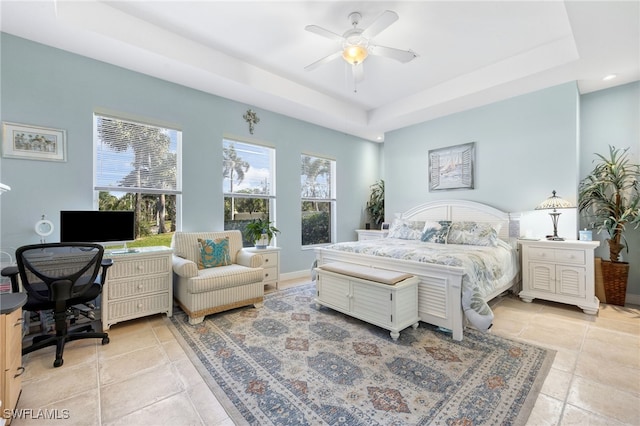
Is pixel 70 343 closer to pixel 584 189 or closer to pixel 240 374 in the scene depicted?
pixel 240 374

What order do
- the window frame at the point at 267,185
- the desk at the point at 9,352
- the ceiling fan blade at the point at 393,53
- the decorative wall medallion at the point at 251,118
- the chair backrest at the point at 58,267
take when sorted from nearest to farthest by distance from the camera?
1. the desk at the point at 9,352
2. the chair backrest at the point at 58,267
3. the ceiling fan blade at the point at 393,53
4. the window frame at the point at 267,185
5. the decorative wall medallion at the point at 251,118

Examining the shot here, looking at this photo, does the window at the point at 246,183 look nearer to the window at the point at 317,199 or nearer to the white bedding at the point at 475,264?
the window at the point at 317,199

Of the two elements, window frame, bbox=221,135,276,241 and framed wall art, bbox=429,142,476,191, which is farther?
framed wall art, bbox=429,142,476,191

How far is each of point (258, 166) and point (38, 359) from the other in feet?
10.8

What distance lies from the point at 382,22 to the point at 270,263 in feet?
10.6

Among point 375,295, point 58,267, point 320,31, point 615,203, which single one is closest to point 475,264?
point 375,295

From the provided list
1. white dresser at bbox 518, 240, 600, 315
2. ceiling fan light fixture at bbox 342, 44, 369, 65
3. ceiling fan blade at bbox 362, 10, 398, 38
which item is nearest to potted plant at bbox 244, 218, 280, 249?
ceiling fan light fixture at bbox 342, 44, 369, 65

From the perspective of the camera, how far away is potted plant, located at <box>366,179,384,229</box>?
243 inches

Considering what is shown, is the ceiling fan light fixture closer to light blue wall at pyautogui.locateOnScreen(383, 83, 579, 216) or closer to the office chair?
light blue wall at pyautogui.locateOnScreen(383, 83, 579, 216)

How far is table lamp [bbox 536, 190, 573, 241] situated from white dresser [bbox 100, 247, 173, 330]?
4.59 metres

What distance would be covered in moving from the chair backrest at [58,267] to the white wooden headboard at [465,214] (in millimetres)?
4588

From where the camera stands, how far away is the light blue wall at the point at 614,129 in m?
3.51

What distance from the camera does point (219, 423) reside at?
1561 mm

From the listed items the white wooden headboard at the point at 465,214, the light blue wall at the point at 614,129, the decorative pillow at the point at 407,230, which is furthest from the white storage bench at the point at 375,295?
the light blue wall at the point at 614,129
